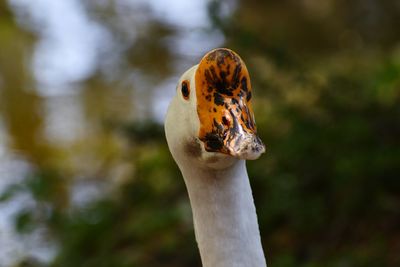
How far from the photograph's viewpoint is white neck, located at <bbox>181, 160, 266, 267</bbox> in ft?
5.92

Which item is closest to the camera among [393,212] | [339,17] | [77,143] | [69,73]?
[393,212]

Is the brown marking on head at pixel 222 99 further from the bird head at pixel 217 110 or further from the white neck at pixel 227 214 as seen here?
the white neck at pixel 227 214

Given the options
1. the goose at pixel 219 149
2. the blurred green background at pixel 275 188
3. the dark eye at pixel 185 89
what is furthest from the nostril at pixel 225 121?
the blurred green background at pixel 275 188

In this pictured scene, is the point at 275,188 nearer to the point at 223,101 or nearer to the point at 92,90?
the point at 223,101

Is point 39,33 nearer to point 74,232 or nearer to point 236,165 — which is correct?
point 74,232

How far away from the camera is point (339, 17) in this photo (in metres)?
9.57

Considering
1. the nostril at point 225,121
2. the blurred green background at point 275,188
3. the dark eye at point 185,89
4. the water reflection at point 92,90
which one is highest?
the water reflection at point 92,90

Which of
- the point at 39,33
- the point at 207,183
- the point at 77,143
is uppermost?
the point at 39,33

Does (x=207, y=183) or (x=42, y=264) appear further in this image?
(x=42, y=264)

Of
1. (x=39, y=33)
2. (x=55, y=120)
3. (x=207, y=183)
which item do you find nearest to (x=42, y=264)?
(x=207, y=183)

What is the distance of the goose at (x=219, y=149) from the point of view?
65.3 inches

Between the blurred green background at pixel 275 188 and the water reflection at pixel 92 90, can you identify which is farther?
Result: the water reflection at pixel 92 90

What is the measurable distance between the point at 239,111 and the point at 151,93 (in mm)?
7386

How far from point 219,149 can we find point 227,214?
22 cm
